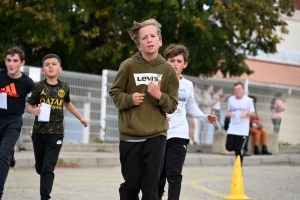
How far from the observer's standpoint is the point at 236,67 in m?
25.0

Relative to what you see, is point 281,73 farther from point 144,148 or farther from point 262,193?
point 144,148

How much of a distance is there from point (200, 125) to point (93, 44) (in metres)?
4.33

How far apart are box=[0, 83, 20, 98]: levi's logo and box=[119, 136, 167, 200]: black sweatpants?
279 cm

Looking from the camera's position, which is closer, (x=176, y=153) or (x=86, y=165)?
(x=176, y=153)

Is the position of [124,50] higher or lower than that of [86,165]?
higher

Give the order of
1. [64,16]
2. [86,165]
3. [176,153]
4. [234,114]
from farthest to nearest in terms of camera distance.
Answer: [64,16] < [86,165] < [234,114] < [176,153]

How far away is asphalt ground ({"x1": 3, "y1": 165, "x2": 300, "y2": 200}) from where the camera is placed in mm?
10867

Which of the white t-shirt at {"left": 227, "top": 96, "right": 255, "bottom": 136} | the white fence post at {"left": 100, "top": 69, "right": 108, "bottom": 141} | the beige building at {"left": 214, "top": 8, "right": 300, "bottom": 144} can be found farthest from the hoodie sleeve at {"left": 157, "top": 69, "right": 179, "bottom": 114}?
the beige building at {"left": 214, "top": 8, "right": 300, "bottom": 144}

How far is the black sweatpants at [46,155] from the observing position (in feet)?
29.6

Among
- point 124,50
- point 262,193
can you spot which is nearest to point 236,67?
point 124,50

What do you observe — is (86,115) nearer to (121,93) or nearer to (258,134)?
(258,134)

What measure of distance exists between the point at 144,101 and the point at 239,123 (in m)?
7.97

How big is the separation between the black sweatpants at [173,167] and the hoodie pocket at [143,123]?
1.85 meters

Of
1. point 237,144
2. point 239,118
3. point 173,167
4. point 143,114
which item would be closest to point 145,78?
point 143,114
